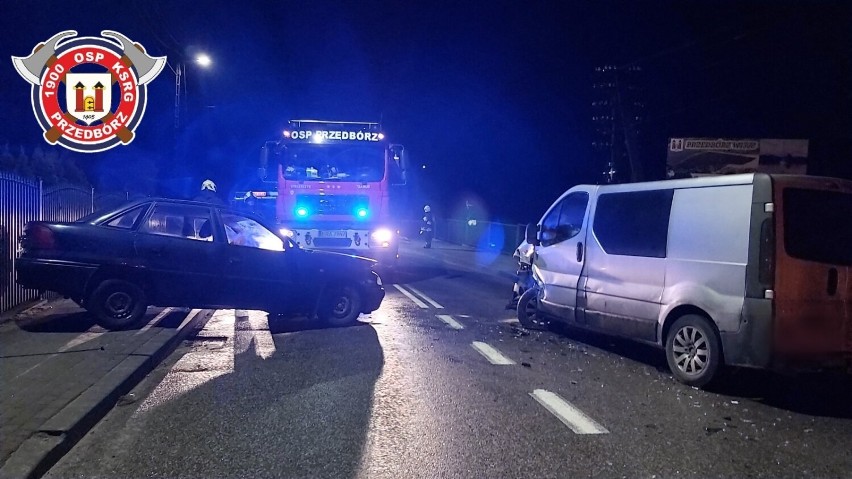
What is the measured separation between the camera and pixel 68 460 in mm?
4855

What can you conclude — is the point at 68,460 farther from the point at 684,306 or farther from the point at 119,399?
the point at 684,306

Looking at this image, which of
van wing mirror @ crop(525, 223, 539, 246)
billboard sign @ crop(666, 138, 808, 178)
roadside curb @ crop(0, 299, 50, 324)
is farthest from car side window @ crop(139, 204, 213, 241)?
billboard sign @ crop(666, 138, 808, 178)

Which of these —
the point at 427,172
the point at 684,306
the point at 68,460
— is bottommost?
the point at 68,460

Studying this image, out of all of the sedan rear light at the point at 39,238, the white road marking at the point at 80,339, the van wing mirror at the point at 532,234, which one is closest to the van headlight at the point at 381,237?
the van wing mirror at the point at 532,234

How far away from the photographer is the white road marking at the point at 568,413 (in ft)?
18.9

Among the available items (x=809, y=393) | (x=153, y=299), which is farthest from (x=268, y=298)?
(x=809, y=393)

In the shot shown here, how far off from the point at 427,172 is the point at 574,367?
2187 inches

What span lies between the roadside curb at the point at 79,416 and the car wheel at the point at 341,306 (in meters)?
2.66

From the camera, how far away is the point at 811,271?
6539 millimetres

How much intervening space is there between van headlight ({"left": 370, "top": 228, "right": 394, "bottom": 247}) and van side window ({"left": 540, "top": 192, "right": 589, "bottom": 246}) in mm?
7226

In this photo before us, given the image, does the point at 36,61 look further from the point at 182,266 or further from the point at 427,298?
the point at 427,298

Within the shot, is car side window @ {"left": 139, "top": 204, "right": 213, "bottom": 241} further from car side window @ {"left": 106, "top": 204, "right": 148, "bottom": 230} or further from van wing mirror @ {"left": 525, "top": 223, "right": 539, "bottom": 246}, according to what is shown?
van wing mirror @ {"left": 525, "top": 223, "right": 539, "bottom": 246}

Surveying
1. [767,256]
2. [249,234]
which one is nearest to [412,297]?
[249,234]

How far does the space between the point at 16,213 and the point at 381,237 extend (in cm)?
815
